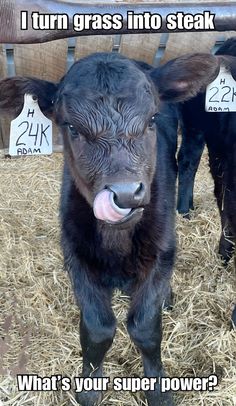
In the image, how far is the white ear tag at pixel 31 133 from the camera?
253 cm

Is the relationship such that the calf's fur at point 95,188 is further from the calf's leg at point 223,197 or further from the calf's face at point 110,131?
the calf's leg at point 223,197

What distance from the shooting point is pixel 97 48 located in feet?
14.8

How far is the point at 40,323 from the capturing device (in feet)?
10.4

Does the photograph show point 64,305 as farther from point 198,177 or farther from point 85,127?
point 198,177

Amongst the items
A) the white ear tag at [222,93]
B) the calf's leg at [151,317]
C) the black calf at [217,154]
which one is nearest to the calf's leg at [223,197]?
the black calf at [217,154]

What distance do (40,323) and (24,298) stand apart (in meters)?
0.24

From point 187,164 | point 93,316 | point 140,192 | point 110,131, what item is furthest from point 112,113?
point 187,164

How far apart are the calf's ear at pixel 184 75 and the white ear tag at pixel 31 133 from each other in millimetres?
511

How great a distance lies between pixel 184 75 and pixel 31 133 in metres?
0.70

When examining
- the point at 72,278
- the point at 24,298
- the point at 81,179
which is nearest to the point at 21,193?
the point at 24,298

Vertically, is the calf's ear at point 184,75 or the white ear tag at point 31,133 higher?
the calf's ear at point 184,75

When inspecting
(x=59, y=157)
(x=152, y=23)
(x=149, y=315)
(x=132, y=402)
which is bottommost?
(x=132, y=402)
